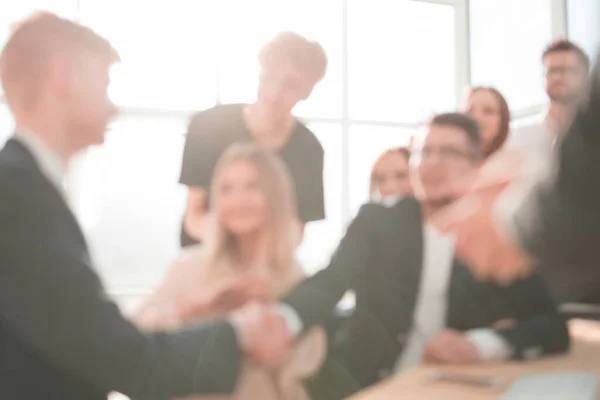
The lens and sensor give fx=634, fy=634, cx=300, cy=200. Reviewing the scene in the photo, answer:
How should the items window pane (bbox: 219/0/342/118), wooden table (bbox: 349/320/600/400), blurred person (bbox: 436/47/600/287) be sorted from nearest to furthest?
blurred person (bbox: 436/47/600/287) < wooden table (bbox: 349/320/600/400) < window pane (bbox: 219/0/342/118)

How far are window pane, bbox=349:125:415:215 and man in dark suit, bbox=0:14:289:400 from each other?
829mm

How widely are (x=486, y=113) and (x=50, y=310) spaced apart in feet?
3.10

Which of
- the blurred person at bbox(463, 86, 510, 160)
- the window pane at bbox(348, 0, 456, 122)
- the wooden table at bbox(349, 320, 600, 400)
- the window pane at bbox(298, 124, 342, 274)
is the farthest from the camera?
the window pane at bbox(348, 0, 456, 122)

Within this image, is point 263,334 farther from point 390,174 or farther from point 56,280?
point 390,174

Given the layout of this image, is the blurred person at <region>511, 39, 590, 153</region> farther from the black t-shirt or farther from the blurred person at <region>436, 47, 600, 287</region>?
the blurred person at <region>436, 47, 600, 287</region>

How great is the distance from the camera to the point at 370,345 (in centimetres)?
102

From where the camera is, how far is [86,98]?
0.74 metres

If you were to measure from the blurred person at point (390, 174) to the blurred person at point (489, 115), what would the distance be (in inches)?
5.7

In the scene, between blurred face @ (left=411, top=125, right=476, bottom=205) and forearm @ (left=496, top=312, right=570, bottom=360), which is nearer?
forearm @ (left=496, top=312, right=570, bottom=360)

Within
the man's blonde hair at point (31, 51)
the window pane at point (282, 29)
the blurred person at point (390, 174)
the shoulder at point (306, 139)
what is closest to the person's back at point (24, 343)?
the man's blonde hair at point (31, 51)

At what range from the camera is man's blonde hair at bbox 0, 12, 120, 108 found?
0.67 m

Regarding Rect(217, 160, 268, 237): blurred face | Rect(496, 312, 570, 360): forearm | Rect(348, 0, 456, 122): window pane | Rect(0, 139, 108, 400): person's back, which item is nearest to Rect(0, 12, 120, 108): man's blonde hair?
Rect(0, 139, 108, 400): person's back

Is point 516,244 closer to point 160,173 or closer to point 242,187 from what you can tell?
point 242,187

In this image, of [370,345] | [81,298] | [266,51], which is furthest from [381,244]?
[81,298]
